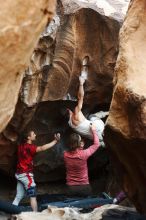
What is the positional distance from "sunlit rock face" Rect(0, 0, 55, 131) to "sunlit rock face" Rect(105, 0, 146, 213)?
4.65 feet

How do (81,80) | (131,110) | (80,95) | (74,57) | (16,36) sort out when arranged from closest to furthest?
(16,36) → (131,110) → (74,57) → (80,95) → (81,80)

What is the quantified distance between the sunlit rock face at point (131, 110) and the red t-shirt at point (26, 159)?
8.43ft

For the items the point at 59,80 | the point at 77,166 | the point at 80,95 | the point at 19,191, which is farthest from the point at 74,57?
the point at 19,191

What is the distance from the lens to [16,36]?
326 centimetres

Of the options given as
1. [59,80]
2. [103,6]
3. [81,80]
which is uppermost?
[103,6]

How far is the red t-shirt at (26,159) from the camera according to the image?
7832 mm

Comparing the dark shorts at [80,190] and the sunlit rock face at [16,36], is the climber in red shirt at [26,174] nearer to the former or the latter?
the dark shorts at [80,190]

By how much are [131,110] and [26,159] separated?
3.35 meters

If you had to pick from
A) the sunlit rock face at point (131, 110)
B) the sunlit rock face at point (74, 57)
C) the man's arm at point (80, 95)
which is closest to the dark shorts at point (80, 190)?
the man's arm at point (80, 95)

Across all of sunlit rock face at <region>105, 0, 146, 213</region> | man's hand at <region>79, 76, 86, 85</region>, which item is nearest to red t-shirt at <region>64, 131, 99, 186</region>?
man's hand at <region>79, 76, 86, 85</region>

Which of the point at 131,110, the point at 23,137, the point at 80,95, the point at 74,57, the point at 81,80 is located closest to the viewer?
the point at 131,110

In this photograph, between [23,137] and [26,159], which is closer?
[26,159]

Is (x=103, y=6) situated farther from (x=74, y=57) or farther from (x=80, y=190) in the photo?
(x=80, y=190)

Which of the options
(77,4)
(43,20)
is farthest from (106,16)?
(43,20)
